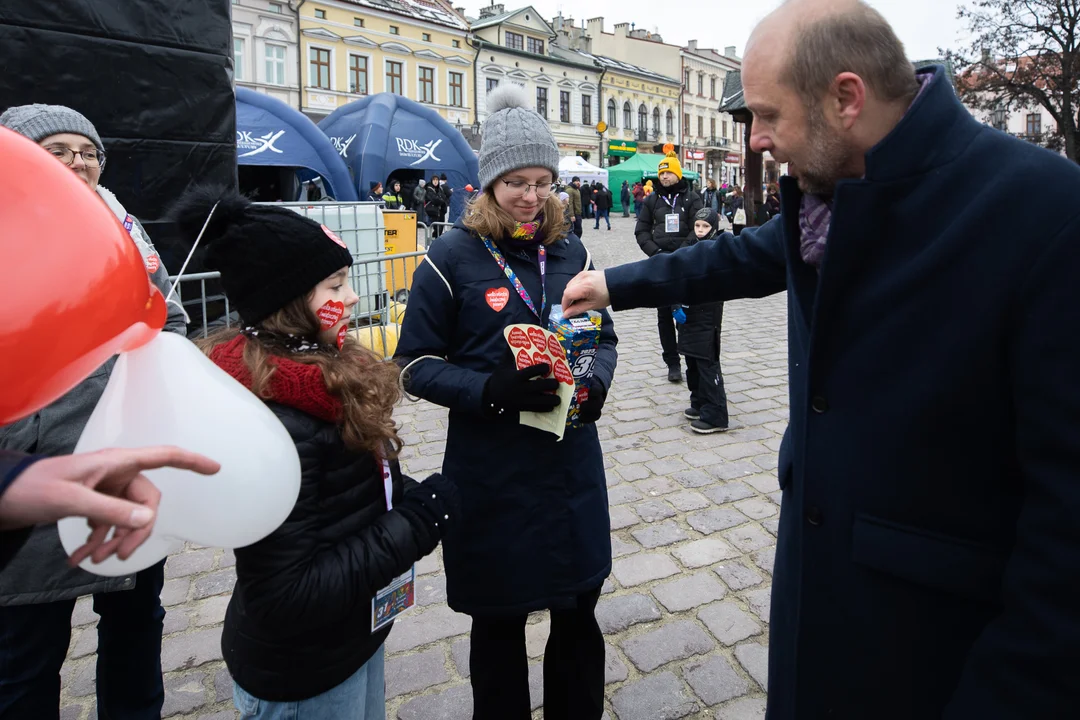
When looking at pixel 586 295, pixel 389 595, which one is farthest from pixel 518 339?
pixel 389 595

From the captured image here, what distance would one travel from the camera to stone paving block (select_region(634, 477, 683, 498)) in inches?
180

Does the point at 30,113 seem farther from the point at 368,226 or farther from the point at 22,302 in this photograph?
Answer: the point at 368,226

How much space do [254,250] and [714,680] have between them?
2.30 meters

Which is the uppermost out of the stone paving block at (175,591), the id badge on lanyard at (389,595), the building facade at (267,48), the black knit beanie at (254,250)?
the building facade at (267,48)

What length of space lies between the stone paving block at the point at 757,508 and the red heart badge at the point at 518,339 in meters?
2.68

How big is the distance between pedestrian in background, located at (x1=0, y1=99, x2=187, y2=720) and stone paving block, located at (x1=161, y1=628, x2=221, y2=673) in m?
0.52

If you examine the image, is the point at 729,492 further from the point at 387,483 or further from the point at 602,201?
the point at 602,201

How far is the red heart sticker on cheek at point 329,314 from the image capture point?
5.86 ft

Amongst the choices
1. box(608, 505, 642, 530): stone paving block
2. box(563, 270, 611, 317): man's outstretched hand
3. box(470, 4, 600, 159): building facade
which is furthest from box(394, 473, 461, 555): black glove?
box(470, 4, 600, 159): building facade

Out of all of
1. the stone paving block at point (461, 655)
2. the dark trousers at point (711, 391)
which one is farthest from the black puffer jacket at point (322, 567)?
the dark trousers at point (711, 391)

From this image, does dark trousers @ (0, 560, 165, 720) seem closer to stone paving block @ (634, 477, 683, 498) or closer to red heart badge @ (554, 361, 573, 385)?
red heart badge @ (554, 361, 573, 385)

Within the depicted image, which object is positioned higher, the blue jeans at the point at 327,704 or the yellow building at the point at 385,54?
the yellow building at the point at 385,54

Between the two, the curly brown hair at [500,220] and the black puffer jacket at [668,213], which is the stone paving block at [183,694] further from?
the black puffer jacket at [668,213]

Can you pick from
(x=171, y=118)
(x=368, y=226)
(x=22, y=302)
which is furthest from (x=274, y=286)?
(x=368, y=226)
